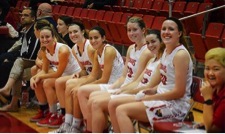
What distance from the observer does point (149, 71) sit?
4.00 metres

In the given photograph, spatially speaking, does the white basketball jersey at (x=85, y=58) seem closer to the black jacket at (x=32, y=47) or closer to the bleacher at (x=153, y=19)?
the black jacket at (x=32, y=47)

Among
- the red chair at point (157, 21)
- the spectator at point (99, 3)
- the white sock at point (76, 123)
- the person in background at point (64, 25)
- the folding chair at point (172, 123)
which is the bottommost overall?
the white sock at point (76, 123)

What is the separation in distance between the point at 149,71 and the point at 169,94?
0.46 meters

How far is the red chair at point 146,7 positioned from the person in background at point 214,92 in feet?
18.2

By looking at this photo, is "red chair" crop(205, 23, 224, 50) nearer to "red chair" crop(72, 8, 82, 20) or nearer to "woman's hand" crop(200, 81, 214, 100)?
"woman's hand" crop(200, 81, 214, 100)

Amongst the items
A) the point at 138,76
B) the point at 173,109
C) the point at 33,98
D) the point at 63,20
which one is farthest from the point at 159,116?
the point at 33,98

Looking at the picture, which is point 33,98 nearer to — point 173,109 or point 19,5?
point 173,109

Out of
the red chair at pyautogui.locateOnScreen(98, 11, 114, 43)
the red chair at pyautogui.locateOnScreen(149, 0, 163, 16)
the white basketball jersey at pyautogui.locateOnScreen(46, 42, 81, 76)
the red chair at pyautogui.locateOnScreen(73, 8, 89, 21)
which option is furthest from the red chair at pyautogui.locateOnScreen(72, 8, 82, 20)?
the white basketball jersey at pyautogui.locateOnScreen(46, 42, 81, 76)

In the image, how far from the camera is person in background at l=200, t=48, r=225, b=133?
9.81ft

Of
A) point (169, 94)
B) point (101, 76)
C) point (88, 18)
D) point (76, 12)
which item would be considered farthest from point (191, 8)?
point (169, 94)

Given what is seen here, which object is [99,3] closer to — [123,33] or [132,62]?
[123,33]

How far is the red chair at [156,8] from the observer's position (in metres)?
8.43

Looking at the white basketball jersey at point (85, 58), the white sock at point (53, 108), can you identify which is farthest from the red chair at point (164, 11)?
the white sock at point (53, 108)

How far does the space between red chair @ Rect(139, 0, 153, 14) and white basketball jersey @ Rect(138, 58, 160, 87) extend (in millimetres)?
4658
